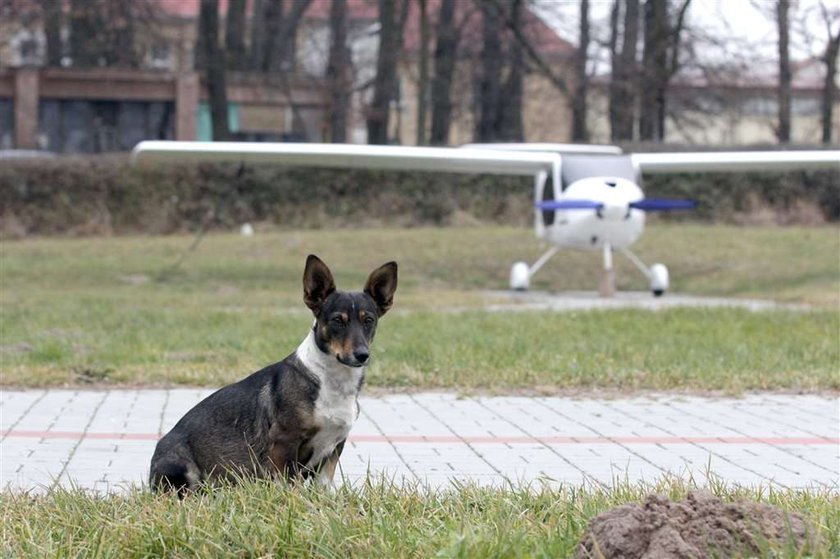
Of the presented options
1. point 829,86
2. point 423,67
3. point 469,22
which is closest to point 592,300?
point 423,67

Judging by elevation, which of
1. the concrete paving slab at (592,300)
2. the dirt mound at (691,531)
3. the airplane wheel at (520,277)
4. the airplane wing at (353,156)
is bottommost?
the concrete paving slab at (592,300)

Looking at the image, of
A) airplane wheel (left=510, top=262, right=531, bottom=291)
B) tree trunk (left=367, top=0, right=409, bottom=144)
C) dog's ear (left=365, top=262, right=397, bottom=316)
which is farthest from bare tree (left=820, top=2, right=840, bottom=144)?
dog's ear (left=365, top=262, right=397, bottom=316)

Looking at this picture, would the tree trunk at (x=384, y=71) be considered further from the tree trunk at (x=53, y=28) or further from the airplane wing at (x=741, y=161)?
the airplane wing at (x=741, y=161)

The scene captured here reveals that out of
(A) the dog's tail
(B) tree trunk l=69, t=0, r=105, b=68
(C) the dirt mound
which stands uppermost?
(B) tree trunk l=69, t=0, r=105, b=68

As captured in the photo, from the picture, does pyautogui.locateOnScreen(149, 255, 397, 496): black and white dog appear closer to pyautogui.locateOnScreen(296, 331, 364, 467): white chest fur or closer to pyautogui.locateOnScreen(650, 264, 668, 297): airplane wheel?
pyautogui.locateOnScreen(296, 331, 364, 467): white chest fur

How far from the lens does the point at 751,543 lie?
4305 mm

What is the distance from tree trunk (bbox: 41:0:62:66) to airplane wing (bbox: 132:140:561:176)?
67.5ft

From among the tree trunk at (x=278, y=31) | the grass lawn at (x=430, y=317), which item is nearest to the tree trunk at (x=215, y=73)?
the tree trunk at (x=278, y=31)

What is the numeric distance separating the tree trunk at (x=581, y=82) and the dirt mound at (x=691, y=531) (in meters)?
41.8

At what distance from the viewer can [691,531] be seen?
14.3 feet

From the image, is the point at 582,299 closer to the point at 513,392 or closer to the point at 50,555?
the point at 513,392

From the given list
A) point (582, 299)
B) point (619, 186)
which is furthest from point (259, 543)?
point (619, 186)

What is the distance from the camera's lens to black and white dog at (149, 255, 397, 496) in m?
5.70

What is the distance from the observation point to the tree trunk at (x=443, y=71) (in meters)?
46.4
